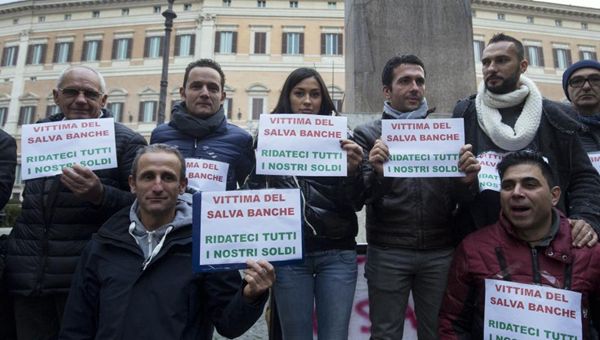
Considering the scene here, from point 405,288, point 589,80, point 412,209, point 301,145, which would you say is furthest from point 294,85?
point 589,80

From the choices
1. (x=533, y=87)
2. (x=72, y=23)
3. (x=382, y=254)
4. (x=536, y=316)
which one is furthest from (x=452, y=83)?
(x=72, y=23)

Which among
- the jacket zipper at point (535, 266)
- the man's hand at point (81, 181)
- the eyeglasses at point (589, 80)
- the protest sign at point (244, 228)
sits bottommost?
the jacket zipper at point (535, 266)

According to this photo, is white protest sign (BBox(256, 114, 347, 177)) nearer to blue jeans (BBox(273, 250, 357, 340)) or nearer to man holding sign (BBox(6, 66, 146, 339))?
blue jeans (BBox(273, 250, 357, 340))

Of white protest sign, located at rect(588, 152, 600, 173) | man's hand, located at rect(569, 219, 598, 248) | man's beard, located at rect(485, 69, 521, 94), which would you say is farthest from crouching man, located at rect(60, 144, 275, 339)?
white protest sign, located at rect(588, 152, 600, 173)

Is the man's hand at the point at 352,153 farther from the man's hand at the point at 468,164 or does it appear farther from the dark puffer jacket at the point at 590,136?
the dark puffer jacket at the point at 590,136

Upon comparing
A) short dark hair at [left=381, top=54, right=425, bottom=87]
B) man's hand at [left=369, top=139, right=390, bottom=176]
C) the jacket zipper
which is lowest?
the jacket zipper

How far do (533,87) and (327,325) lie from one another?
5.30 feet

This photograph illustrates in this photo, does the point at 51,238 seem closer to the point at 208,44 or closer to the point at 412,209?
the point at 412,209

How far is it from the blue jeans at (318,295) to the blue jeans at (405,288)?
152mm

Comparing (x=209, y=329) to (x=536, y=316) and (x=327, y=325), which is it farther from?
(x=536, y=316)

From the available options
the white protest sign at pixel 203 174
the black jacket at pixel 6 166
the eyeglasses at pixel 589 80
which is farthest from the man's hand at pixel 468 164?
the black jacket at pixel 6 166

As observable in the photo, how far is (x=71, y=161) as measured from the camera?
231 centimetres

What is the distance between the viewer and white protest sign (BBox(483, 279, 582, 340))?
5.69 feet

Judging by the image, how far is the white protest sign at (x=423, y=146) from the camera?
2.22 meters
